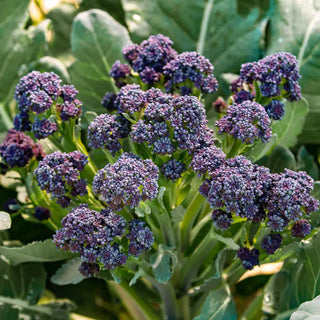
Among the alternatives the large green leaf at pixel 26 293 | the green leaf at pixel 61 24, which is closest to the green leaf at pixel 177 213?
the large green leaf at pixel 26 293

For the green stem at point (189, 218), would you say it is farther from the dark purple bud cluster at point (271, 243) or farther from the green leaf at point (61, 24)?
the green leaf at point (61, 24)

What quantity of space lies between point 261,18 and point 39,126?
0.77m

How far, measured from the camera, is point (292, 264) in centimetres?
100

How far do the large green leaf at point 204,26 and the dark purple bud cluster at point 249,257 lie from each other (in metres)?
0.55

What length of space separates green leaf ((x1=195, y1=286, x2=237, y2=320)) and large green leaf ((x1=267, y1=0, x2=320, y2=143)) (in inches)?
20.7

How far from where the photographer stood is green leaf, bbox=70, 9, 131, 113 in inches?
42.8

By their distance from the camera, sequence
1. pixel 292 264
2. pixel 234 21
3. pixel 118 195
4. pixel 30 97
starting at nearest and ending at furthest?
pixel 118 195 → pixel 30 97 → pixel 292 264 → pixel 234 21

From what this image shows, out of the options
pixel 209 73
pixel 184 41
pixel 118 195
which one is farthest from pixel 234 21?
pixel 118 195

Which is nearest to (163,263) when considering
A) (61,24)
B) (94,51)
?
(94,51)

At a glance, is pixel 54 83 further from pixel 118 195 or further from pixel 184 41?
pixel 184 41

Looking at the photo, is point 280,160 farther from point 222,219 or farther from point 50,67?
point 50,67

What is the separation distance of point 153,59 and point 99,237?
327mm

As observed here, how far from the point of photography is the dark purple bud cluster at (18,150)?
0.86 m

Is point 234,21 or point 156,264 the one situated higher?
point 234,21
